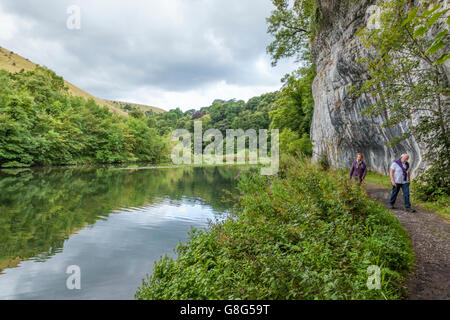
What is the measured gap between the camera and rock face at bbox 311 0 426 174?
13.1m

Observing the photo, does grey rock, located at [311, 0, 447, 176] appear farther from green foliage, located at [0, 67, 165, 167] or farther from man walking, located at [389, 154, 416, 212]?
green foliage, located at [0, 67, 165, 167]

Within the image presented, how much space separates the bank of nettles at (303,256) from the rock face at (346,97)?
22.1 ft

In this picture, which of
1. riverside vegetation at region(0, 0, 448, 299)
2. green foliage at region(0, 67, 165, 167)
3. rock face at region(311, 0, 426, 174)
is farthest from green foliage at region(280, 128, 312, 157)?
green foliage at region(0, 67, 165, 167)

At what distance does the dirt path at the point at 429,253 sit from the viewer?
3.46m

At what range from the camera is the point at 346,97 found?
51.7 ft

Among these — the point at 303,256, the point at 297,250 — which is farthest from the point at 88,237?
the point at 303,256

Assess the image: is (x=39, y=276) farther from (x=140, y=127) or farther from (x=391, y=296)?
(x=140, y=127)

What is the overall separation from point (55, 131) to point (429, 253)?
49.1m

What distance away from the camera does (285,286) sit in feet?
Result: 11.6

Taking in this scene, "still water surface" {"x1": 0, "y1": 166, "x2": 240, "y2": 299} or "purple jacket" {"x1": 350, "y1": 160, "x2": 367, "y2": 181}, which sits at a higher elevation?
"purple jacket" {"x1": 350, "y1": 160, "x2": 367, "y2": 181}

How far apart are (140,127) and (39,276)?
212ft

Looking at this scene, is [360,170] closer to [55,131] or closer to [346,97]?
[346,97]

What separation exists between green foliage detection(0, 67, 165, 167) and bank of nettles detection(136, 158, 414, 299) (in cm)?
3615

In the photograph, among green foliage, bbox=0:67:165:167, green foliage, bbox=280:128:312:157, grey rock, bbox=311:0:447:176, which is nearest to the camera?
grey rock, bbox=311:0:447:176
